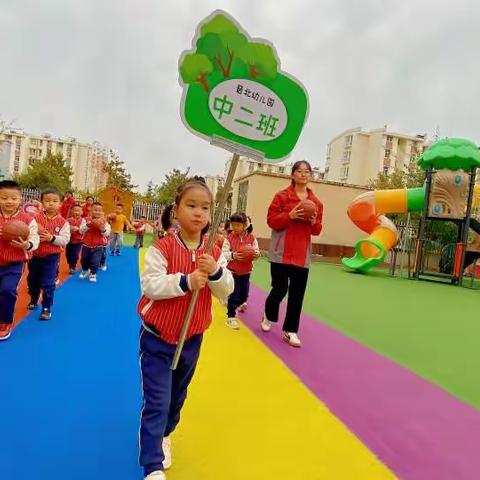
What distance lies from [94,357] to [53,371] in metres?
0.44

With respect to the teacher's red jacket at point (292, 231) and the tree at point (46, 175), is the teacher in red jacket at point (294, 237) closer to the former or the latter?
the teacher's red jacket at point (292, 231)

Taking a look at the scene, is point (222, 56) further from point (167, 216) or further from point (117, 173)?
point (117, 173)

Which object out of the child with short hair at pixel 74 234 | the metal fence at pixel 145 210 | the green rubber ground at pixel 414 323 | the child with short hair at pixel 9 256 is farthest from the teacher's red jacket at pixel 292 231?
the metal fence at pixel 145 210

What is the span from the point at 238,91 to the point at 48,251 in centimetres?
361

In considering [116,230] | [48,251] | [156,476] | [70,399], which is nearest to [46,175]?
[116,230]

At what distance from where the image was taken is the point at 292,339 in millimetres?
4641

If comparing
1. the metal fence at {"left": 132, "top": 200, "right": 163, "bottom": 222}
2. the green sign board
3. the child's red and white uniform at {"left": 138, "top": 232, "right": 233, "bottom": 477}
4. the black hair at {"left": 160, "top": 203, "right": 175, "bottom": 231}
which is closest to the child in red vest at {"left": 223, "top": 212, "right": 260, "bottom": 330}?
the black hair at {"left": 160, "top": 203, "right": 175, "bottom": 231}

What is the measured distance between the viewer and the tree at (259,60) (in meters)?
2.26


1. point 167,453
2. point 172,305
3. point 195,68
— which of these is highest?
point 195,68

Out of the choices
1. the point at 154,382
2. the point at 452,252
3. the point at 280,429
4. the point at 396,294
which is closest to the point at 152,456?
the point at 154,382

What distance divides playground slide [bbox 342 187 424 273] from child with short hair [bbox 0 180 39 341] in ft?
39.1

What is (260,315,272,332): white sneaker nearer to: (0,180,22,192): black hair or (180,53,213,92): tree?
(0,180,22,192): black hair

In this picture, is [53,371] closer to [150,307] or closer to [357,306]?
[150,307]

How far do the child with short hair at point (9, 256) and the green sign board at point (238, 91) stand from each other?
265cm
